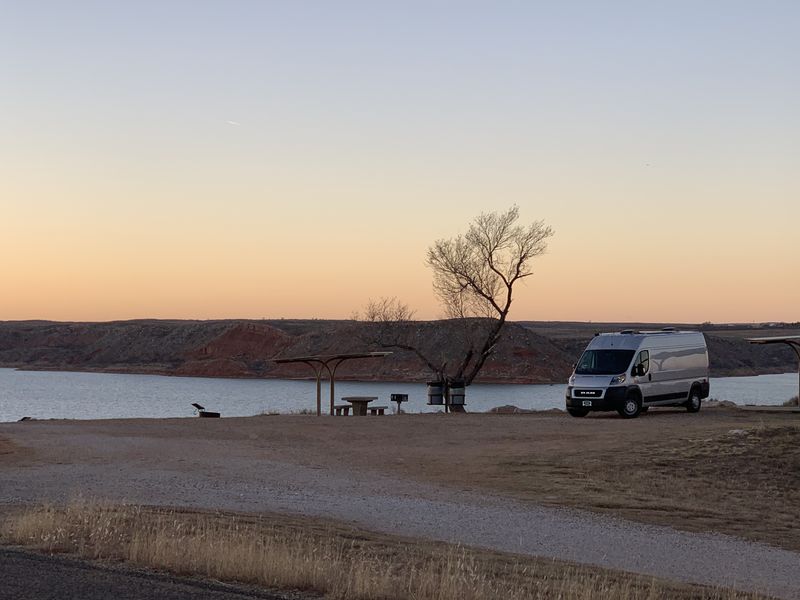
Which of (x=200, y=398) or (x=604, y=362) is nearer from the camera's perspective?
(x=604, y=362)

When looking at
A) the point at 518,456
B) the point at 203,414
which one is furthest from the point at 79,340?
the point at 518,456

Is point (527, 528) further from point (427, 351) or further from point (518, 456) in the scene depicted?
point (427, 351)

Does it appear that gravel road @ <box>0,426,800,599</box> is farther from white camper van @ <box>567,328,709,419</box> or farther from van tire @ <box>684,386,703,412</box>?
van tire @ <box>684,386,703,412</box>

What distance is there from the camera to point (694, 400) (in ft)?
115

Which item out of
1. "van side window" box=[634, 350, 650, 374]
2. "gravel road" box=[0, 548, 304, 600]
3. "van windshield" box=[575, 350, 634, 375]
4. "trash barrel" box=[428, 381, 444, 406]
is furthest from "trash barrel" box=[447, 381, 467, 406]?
"gravel road" box=[0, 548, 304, 600]

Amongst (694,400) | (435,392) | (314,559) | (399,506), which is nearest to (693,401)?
(694,400)

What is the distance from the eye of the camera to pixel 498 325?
4516 centimetres

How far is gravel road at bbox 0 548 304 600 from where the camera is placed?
29.9 ft

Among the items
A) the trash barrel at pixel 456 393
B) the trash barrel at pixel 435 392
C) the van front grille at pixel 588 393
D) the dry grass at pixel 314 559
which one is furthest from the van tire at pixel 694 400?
the dry grass at pixel 314 559

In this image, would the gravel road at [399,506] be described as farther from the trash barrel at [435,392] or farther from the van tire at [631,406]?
the trash barrel at [435,392]

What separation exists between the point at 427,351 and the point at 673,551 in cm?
6863

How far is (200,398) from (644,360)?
44.3 metres

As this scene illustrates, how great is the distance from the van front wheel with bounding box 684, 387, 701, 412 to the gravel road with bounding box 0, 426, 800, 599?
1725 centimetres

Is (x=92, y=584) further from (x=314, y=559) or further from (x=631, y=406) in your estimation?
(x=631, y=406)
